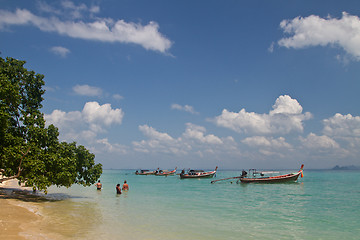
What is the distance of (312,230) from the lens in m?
13.7

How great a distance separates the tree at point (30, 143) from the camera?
15.6 m

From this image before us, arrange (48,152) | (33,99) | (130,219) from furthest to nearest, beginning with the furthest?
1. (33,99)
2. (48,152)
3. (130,219)

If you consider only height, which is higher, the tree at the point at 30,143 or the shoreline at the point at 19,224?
the tree at the point at 30,143

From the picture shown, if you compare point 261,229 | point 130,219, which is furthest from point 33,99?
point 261,229

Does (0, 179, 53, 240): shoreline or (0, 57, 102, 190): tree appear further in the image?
(0, 57, 102, 190): tree

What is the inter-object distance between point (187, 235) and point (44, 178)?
9.91m

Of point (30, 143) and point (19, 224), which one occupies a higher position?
point (30, 143)

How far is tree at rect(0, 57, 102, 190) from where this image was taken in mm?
15594

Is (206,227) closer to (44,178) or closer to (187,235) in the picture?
(187,235)

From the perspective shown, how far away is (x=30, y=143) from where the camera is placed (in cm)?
1656

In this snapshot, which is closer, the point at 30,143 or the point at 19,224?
the point at 19,224

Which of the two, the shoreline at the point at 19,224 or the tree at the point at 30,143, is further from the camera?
the tree at the point at 30,143

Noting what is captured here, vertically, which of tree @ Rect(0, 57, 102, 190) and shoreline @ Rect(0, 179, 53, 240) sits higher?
tree @ Rect(0, 57, 102, 190)

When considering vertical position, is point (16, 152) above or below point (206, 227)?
above
